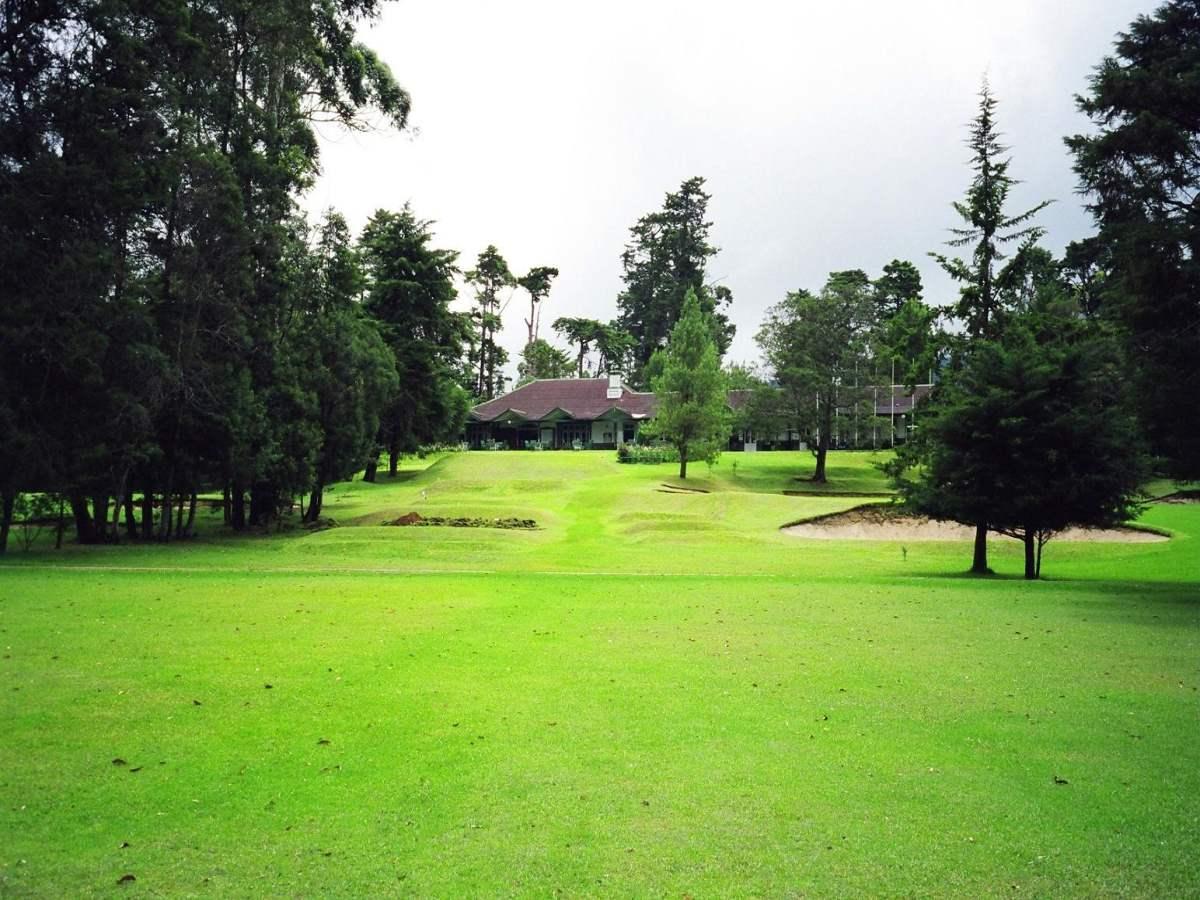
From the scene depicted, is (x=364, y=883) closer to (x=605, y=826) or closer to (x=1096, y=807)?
(x=605, y=826)

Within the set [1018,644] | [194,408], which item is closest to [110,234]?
[194,408]

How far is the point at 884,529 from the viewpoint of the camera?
144ft

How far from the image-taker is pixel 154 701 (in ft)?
29.3

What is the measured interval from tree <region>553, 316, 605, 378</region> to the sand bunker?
7624 cm

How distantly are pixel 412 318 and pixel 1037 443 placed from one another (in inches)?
1737

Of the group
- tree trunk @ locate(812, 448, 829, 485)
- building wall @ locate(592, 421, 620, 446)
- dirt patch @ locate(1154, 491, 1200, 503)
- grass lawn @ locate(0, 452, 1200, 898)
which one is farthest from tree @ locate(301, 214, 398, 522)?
building wall @ locate(592, 421, 620, 446)

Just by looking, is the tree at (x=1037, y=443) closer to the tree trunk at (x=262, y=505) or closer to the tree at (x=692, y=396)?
the tree trunk at (x=262, y=505)

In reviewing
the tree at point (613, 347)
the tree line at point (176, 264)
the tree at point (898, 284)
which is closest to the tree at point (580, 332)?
the tree at point (613, 347)


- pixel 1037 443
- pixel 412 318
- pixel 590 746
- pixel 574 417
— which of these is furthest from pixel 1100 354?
pixel 574 417

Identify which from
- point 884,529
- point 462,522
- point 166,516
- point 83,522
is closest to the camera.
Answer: point 83,522

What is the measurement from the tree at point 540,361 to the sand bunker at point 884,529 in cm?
7130

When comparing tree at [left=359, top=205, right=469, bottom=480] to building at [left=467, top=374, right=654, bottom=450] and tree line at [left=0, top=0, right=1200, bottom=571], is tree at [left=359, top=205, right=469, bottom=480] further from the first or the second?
building at [left=467, top=374, right=654, bottom=450]

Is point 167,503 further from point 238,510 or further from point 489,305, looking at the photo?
point 489,305

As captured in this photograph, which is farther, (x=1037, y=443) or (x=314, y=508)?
(x=314, y=508)
